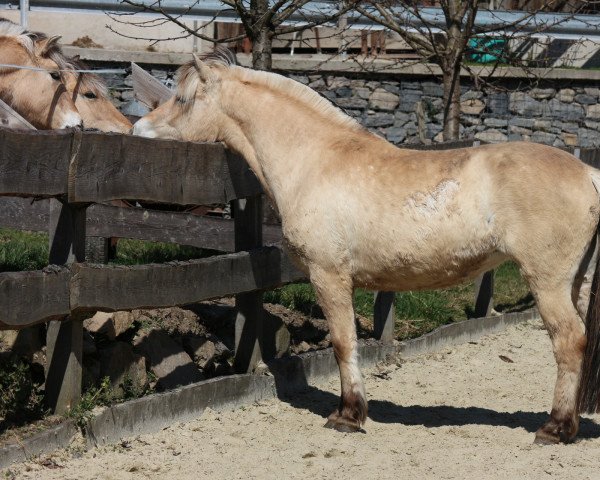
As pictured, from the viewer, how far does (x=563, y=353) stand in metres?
4.76

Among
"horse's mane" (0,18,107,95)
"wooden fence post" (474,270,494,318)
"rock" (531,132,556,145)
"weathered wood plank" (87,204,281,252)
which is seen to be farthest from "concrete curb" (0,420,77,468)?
"rock" (531,132,556,145)

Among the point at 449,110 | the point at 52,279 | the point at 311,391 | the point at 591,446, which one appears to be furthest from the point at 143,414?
the point at 449,110

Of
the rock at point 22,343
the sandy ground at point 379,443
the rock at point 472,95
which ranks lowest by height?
the sandy ground at point 379,443

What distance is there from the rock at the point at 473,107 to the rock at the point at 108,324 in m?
8.64

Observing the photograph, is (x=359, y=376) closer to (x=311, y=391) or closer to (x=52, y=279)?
(x=311, y=391)

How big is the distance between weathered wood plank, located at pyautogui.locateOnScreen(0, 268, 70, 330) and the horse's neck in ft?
4.54

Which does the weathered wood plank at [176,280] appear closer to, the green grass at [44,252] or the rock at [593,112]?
the green grass at [44,252]

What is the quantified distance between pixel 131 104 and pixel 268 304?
395 centimetres

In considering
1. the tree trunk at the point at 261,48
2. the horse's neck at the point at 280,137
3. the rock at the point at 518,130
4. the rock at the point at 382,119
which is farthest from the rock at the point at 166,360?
the rock at the point at 518,130

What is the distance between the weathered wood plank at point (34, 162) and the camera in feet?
13.4

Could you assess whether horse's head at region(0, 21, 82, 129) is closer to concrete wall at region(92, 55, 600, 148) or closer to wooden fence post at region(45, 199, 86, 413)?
wooden fence post at region(45, 199, 86, 413)

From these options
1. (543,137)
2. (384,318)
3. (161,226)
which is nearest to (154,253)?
(161,226)

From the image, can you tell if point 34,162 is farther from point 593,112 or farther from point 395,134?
point 593,112

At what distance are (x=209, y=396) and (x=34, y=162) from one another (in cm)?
170
